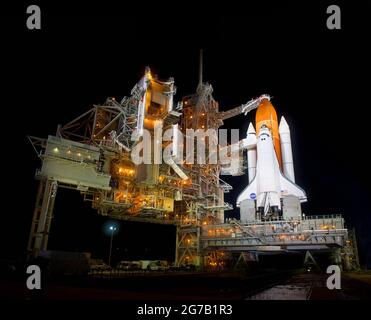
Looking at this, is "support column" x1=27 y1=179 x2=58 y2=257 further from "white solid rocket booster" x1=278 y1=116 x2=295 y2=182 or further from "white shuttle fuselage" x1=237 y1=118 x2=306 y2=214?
"white solid rocket booster" x1=278 y1=116 x2=295 y2=182

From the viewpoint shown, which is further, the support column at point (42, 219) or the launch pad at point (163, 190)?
the launch pad at point (163, 190)

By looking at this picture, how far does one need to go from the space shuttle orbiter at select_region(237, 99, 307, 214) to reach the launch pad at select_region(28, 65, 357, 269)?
0.30m

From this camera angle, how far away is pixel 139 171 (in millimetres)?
42750

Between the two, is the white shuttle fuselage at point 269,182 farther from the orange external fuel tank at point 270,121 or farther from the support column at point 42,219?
the support column at point 42,219

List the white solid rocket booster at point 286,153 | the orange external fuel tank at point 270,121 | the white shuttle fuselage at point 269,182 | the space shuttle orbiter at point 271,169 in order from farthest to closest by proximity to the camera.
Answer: the orange external fuel tank at point 270,121 → the white solid rocket booster at point 286,153 → the space shuttle orbiter at point 271,169 → the white shuttle fuselage at point 269,182

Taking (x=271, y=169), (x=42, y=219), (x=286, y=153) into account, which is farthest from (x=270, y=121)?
(x=42, y=219)

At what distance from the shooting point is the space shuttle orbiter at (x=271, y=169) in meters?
44.3

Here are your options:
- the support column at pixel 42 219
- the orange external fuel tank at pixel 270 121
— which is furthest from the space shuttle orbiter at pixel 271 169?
the support column at pixel 42 219

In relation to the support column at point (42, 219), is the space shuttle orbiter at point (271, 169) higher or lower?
Result: higher

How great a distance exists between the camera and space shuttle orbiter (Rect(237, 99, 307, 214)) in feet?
145

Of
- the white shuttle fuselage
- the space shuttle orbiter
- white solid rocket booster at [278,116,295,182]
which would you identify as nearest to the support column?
the space shuttle orbiter

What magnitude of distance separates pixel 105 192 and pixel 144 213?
27.4 feet

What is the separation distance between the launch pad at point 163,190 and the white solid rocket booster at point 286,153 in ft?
1.22
